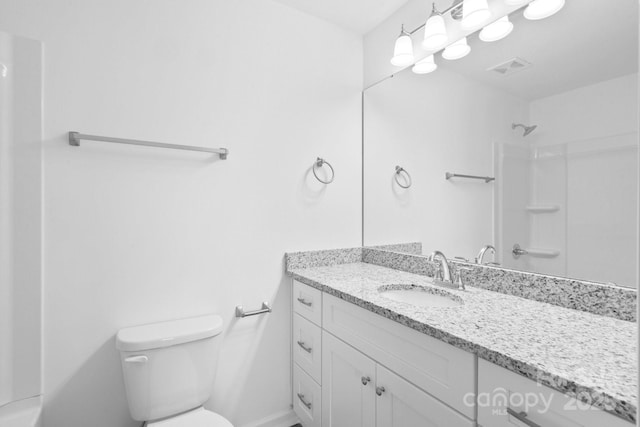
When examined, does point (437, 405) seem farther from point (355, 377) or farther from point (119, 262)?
point (119, 262)

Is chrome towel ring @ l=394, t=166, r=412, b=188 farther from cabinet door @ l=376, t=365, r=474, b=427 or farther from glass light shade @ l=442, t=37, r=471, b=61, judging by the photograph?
cabinet door @ l=376, t=365, r=474, b=427

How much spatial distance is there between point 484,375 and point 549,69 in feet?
3.74

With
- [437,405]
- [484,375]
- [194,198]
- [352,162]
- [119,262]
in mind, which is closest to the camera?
[484,375]

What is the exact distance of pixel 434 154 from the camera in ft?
5.57

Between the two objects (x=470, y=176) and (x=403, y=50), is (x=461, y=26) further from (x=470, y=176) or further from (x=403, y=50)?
(x=470, y=176)

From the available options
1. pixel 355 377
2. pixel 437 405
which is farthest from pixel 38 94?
pixel 437 405

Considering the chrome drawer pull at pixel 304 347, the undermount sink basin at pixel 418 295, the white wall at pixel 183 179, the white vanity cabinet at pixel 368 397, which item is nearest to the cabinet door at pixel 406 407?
the white vanity cabinet at pixel 368 397

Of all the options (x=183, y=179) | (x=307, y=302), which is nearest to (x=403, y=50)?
(x=183, y=179)

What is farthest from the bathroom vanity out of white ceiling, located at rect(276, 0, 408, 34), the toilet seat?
white ceiling, located at rect(276, 0, 408, 34)

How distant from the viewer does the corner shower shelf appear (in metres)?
1.12

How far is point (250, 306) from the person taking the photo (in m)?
1.63

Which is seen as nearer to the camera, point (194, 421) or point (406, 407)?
point (406, 407)

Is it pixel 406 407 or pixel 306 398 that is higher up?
pixel 406 407

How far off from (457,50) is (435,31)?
143 millimetres
